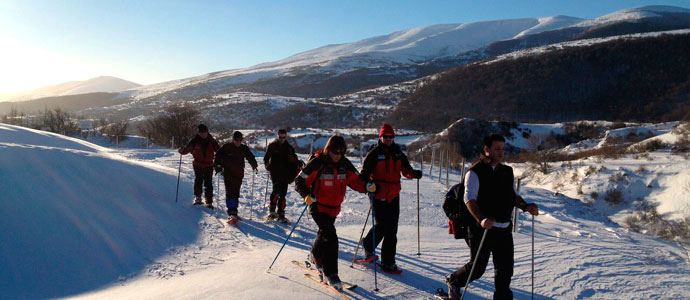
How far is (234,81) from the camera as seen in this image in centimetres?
13812

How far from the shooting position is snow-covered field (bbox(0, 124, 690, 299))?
490cm

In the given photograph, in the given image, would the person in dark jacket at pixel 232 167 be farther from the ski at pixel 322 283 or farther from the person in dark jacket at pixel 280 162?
the ski at pixel 322 283

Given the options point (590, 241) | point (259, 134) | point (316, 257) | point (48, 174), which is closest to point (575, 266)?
point (590, 241)

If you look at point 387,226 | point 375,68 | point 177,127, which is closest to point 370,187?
point 387,226

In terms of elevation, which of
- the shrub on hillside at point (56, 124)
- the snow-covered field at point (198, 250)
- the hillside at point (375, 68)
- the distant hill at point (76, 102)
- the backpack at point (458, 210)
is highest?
the hillside at point (375, 68)

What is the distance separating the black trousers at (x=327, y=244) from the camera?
4.68 m

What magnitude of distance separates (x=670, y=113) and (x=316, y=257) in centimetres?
5719

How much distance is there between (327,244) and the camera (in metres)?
4.70

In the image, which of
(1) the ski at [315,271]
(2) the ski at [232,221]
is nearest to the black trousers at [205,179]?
(2) the ski at [232,221]

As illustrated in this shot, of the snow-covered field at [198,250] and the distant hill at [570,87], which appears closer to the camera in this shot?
the snow-covered field at [198,250]

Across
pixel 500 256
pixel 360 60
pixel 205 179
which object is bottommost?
pixel 500 256

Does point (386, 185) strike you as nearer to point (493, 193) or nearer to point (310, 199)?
point (310, 199)

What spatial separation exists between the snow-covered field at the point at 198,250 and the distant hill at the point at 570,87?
43145 millimetres

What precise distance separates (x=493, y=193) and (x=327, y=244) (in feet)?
6.27
